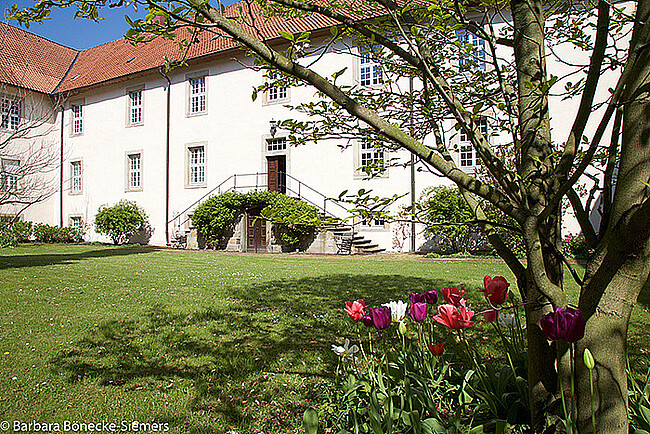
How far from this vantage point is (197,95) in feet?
67.5

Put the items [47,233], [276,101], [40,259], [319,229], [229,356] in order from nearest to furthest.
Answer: [229,356] < [40,259] < [319,229] < [276,101] < [47,233]

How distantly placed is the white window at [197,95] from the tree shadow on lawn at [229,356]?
1649 cm

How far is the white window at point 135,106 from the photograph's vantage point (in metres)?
22.0

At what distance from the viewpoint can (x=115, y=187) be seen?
22.3 meters

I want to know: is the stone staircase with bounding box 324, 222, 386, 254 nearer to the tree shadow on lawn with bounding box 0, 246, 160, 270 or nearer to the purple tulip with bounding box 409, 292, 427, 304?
the tree shadow on lawn with bounding box 0, 246, 160, 270

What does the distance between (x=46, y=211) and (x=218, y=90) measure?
1231cm

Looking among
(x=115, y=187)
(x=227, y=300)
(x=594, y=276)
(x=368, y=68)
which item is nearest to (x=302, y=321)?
(x=227, y=300)

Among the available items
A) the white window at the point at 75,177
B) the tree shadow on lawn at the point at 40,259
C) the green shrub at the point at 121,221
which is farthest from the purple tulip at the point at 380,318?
the white window at the point at 75,177

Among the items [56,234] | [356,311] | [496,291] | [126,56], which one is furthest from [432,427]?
[126,56]

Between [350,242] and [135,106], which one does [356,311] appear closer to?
[350,242]

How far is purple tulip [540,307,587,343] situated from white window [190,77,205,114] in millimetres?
20828

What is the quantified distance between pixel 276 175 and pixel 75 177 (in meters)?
13.0

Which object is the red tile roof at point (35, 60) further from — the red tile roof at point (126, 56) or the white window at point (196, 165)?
the white window at point (196, 165)

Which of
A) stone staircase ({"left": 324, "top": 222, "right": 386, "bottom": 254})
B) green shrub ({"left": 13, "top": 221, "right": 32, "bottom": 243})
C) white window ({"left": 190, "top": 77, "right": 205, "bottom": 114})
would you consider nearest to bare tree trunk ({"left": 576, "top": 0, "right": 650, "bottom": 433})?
stone staircase ({"left": 324, "top": 222, "right": 386, "bottom": 254})
